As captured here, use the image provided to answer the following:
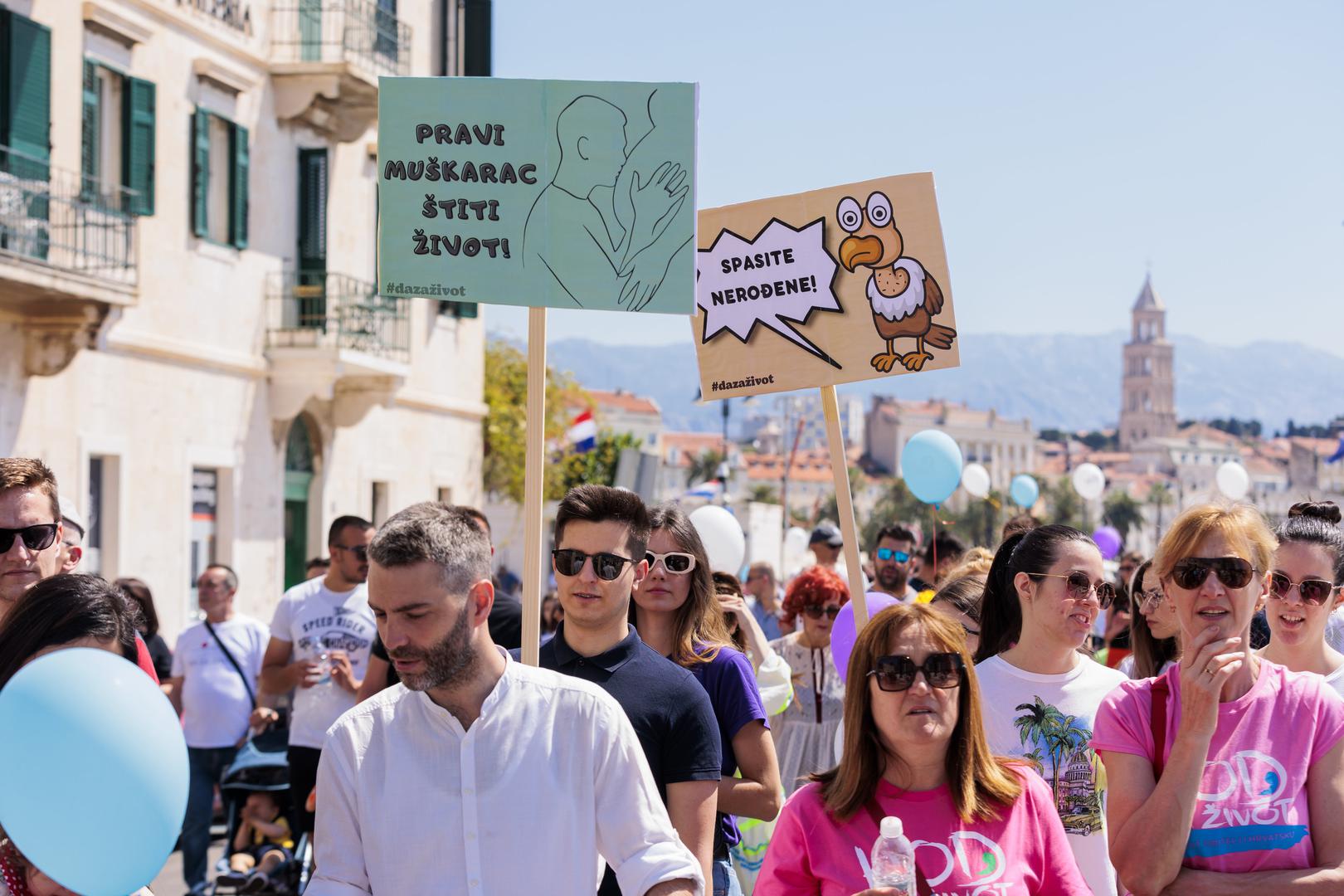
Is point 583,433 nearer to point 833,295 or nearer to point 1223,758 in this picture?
point 833,295

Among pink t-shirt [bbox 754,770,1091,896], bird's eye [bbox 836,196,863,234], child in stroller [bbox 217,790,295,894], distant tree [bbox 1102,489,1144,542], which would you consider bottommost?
distant tree [bbox 1102,489,1144,542]

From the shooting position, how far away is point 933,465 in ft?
37.0

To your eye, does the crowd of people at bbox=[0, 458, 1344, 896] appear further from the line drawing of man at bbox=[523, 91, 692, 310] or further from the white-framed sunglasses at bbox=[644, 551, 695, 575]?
the line drawing of man at bbox=[523, 91, 692, 310]

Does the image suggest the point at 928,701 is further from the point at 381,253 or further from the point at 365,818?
the point at 381,253

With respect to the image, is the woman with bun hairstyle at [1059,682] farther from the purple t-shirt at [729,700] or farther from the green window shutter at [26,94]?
the green window shutter at [26,94]

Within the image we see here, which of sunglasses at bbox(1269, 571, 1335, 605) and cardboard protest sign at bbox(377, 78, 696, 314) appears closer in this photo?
sunglasses at bbox(1269, 571, 1335, 605)

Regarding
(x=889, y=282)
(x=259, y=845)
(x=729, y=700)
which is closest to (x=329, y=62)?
(x=259, y=845)

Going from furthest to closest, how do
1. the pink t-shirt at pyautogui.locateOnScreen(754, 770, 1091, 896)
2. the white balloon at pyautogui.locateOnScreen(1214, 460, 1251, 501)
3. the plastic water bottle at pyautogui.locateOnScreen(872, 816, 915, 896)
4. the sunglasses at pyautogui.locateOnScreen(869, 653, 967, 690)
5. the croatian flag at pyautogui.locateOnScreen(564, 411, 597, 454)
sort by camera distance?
the croatian flag at pyautogui.locateOnScreen(564, 411, 597, 454) < the white balloon at pyautogui.locateOnScreen(1214, 460, 1251, 501) < the sunglasses at pyautogui.locateOnScreen(869, 653, 967, 690) < the pink t-shirt at pyautogui.locateOnScreen(754, 770, 1091, 896) < the plastic water bottle at pyautogui.locateOnScreen(872, 816, 915, 896)

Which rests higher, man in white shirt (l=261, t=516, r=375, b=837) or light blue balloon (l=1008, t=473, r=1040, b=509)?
light blue balloon (l=1008, t=473, r=1040, b=509)

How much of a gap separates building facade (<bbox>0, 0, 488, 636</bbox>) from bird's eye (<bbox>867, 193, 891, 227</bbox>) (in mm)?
10909

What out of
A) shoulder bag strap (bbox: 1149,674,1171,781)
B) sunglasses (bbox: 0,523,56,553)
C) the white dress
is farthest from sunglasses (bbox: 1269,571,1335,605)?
sunglasses (bbox: 0,523,56,553)

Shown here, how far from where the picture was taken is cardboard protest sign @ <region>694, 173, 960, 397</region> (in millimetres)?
6523

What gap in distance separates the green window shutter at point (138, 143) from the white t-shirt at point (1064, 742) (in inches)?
598

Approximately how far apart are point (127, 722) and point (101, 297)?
1444 cm
